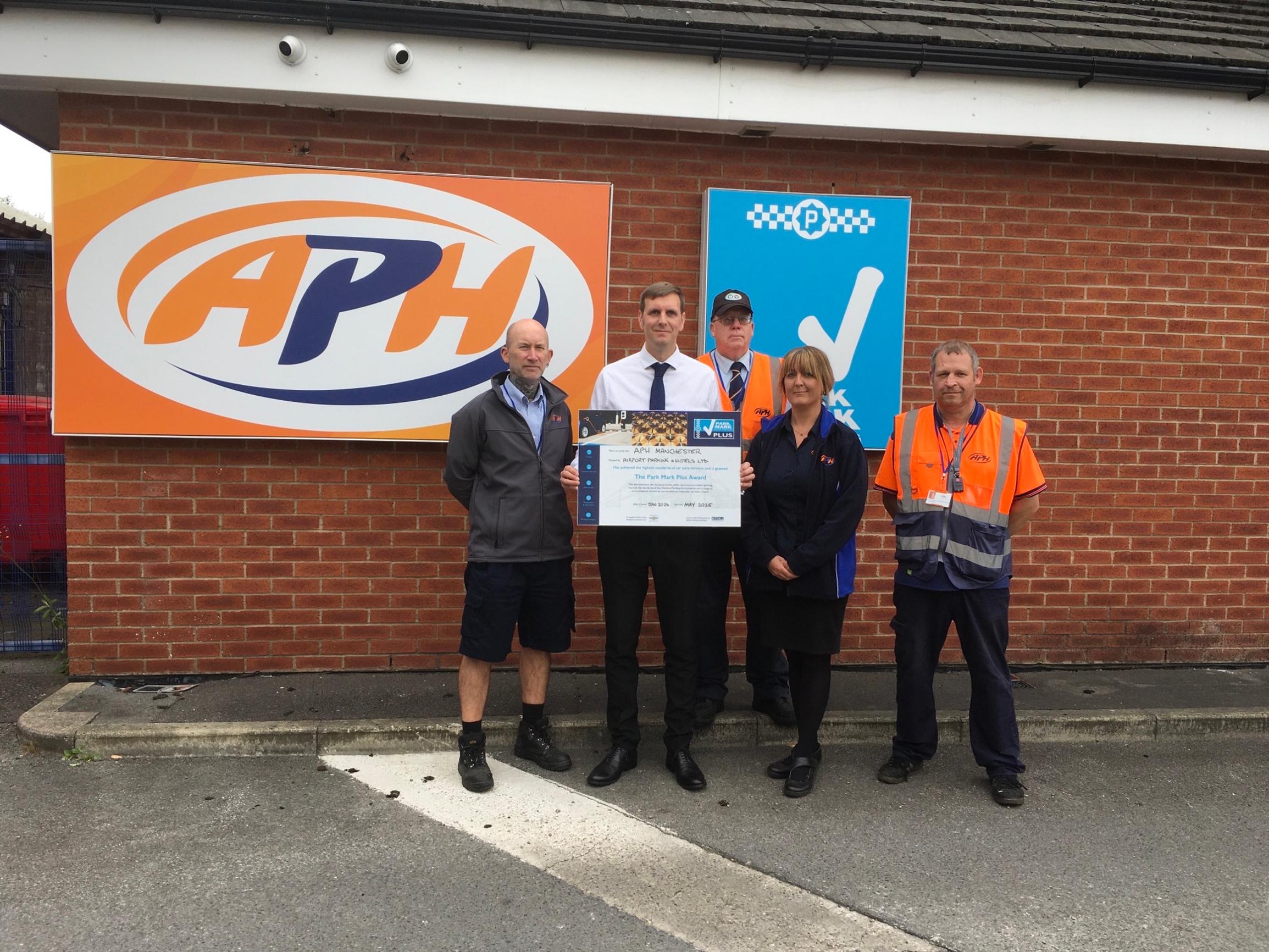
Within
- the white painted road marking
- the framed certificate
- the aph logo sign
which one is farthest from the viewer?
the aph logo sign

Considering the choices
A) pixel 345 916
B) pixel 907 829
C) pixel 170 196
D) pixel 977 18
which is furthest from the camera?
pixel 977 18

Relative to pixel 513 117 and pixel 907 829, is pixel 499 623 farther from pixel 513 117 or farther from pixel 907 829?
pixel 513 117

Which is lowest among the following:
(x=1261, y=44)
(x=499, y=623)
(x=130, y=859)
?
(x=130, y=859)

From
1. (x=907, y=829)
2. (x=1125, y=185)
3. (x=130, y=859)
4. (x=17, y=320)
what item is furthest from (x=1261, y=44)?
(x=17, y=320)

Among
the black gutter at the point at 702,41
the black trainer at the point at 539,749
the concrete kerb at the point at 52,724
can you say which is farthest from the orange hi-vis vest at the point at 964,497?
the concrete kerb at the point at 52,724

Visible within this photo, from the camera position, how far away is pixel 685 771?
13.6 feet

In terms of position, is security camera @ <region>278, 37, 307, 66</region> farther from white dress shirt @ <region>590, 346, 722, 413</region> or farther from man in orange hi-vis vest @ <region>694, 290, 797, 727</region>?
man in orange hi-vis vest @ <region>694, 290, 797, 727</region>

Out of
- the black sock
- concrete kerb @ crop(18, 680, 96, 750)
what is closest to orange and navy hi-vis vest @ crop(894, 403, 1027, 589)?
the black sock

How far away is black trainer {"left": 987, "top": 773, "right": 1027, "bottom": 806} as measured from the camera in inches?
160

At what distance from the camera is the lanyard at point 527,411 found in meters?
4.16

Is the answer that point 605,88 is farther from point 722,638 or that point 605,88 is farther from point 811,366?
point 722,638

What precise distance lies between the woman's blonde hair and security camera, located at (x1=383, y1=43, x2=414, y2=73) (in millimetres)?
2482

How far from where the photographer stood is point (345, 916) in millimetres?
3094

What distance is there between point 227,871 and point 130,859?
39cm
